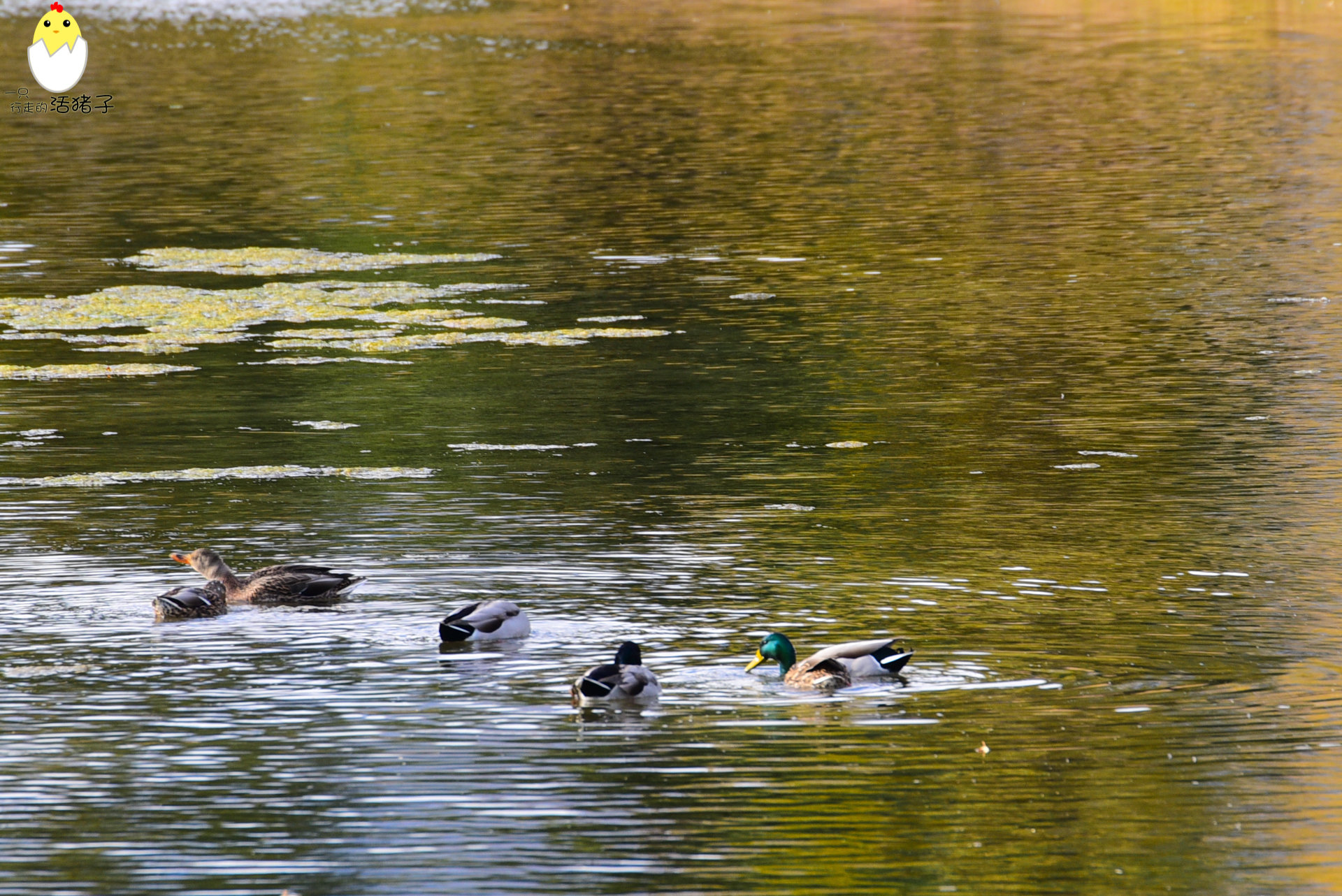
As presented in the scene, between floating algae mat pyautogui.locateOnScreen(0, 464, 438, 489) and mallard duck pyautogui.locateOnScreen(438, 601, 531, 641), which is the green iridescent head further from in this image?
floating algae mat pyautogui.locateOnScreen(0, 464, 438, 489)

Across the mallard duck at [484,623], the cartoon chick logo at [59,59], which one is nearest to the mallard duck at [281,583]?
the mallard duck at [484,623]

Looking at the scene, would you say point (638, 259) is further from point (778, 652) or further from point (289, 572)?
point (778, 652)

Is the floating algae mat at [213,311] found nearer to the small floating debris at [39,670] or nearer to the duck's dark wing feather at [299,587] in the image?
the duck's dark wing feather at [299,587]

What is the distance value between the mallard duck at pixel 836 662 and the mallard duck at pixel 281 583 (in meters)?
3.04

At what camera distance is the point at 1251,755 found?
10148 millimetres

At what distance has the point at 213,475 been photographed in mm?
16766

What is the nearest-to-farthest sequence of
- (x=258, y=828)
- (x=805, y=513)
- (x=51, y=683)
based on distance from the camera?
(x=258, y=828), (x=51, y=683), (x=805, y=513)

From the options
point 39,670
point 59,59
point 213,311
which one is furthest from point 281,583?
point 59,59

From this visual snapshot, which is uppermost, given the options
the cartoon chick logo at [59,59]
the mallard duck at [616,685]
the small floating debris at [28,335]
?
the cartoon chick logo at [59,59]

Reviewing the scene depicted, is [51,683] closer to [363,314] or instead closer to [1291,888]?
[1291,888]

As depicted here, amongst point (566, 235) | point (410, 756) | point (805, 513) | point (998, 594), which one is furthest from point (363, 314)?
point (410, 756)

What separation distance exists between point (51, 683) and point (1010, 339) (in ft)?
40.8

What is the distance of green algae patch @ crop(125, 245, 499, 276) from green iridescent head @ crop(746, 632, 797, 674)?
16.4m

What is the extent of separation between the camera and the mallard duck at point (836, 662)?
1122 cm
